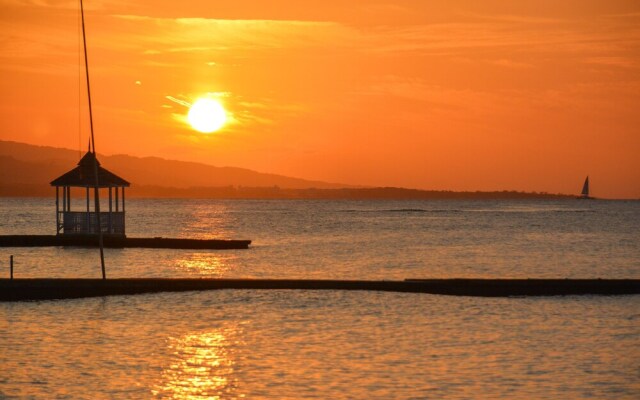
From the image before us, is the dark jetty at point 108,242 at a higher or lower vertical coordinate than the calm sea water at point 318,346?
higher

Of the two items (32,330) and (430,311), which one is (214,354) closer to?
(32,330)

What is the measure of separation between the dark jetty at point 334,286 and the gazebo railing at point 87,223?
82.8 feet

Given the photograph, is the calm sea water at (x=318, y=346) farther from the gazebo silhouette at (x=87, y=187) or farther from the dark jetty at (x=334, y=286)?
the gazebo silhouette at (x=87, y=187)

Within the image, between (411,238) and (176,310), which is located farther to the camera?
(411,238)

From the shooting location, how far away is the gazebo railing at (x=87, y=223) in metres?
62.5

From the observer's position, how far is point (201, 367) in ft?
80.2

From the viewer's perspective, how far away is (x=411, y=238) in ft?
335

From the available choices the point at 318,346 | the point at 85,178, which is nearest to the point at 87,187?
the point at 85,178

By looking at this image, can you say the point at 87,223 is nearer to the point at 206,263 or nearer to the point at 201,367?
the point at 206,263

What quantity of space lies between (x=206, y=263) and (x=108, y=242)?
25.9 ft

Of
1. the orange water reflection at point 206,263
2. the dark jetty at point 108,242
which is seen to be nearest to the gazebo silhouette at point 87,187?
the dark jetty at point 108,242

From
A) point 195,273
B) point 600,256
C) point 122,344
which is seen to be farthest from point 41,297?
point 600,256

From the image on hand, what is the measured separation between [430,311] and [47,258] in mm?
32176

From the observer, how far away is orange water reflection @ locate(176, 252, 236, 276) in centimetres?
5412
